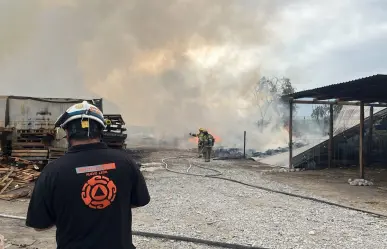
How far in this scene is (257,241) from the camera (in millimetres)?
5184

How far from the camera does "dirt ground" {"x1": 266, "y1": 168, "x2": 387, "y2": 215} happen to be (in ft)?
27.7

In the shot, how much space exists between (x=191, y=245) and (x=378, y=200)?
19.1 ft

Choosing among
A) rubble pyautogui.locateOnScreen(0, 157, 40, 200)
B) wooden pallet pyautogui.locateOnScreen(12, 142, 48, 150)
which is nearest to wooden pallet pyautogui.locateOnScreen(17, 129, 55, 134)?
wooden pallet pyautogui.locateOnScreen(12, 142, 48, 150)

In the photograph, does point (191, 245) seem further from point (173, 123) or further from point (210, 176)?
point (173, 123)

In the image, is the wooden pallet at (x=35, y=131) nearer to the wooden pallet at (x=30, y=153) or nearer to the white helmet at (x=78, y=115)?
the wooden pallet at (x=30, y=153)

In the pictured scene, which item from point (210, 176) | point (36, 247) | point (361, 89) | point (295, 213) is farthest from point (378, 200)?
point (36, 247)

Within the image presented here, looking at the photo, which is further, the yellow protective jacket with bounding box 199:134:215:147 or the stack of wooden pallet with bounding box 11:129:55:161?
the yellow protective jacket with bounding box 199:134:215:147

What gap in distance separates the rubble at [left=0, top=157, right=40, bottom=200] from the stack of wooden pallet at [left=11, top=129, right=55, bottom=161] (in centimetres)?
26

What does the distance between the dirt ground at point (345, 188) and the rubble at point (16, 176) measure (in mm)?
7363

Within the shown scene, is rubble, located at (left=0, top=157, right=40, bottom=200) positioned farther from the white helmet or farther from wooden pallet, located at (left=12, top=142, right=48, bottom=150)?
the white helmet

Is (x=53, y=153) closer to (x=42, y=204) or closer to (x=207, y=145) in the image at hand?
(x=207, y=145)

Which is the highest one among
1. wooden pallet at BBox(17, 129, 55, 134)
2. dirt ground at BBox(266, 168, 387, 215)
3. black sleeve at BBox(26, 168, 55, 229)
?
wooden pallet at BBox(17, 129, 55, 134)

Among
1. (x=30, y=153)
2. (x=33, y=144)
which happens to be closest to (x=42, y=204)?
(x=30, y=153)

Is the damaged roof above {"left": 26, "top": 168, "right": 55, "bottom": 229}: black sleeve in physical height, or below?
above
